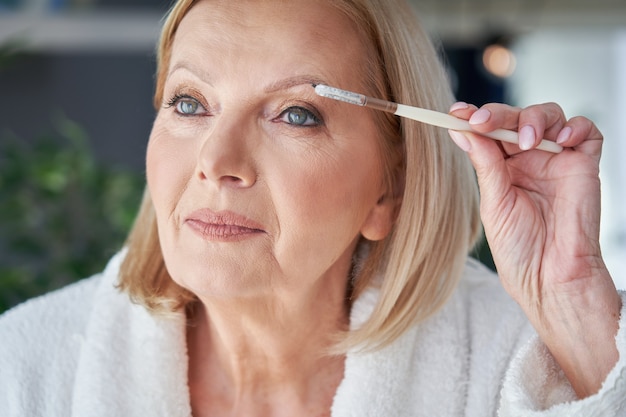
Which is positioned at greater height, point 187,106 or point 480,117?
point 187,106

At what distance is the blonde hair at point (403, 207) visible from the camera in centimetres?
131

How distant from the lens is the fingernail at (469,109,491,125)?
110 centimetres

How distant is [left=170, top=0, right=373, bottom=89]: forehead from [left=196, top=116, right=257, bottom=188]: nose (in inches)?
3.9

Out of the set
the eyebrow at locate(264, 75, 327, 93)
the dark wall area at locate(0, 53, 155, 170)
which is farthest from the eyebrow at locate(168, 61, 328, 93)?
the dark wall area at locate(0, 53, 155, 170)

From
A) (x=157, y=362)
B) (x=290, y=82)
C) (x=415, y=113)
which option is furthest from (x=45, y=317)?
(x=415, y=113)

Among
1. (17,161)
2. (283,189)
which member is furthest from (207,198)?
(17,161)

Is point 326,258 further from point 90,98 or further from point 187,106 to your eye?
point 90,98

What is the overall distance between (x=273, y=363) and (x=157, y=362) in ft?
0.68

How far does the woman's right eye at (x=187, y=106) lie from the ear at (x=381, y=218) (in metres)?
0.35

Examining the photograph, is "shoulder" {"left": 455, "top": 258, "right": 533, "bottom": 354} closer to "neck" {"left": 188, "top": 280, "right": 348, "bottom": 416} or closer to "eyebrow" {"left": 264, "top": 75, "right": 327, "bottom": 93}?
"neck" {"left": 188, "top": 280, "right": 348, "bottom": 416}

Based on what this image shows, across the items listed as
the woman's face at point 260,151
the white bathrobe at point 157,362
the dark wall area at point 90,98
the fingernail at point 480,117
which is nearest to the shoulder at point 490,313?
the white bathrobe at point 157,362

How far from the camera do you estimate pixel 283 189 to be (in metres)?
1.18

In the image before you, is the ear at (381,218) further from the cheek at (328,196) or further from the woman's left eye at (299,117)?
the woman's left eye at (299,117)

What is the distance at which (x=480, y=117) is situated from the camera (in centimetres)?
110
